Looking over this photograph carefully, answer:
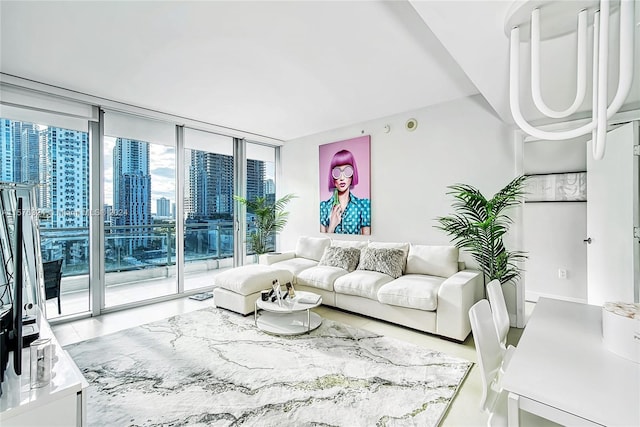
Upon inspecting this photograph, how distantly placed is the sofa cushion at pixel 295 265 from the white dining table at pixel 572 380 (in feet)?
9.76

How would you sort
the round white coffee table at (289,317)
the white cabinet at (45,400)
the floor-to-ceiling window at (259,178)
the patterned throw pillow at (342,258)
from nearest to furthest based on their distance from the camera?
the white cabinet at (45,400) < the round white coffee table at (289,317) < the patterned throw pillow at (342,258) < the floor-to-ceiling window at (259,178)

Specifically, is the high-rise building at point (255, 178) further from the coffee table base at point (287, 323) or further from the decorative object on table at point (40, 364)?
the decorative object on table at point (40, 364)

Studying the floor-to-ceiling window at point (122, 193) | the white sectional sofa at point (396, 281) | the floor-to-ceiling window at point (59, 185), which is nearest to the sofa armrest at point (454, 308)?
the white sectional sofa at point (396, 281)

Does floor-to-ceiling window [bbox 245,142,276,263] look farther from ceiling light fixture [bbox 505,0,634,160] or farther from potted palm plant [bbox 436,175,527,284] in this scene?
ceiling light fixture [bbox 505,0,634,160]

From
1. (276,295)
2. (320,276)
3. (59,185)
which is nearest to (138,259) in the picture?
(59,185)

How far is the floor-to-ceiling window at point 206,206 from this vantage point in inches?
181

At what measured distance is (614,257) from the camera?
9.62 feet

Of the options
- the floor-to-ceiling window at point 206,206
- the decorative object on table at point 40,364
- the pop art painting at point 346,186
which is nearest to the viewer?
the decorative object on table at point 40,364

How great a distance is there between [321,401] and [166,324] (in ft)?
7.18

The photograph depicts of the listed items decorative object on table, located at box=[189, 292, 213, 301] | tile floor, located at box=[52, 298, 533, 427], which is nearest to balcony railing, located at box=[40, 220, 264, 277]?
decorative object on table, located at box=[189, 292, 213, 301]

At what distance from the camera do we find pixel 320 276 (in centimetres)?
377

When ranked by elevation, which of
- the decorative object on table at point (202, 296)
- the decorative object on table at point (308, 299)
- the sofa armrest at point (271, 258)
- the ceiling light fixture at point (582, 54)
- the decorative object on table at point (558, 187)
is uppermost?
the ceiling light fixture at point (582, 54)

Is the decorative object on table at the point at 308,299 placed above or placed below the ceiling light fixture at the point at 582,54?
below

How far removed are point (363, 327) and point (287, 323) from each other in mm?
840
